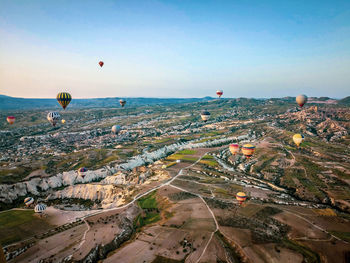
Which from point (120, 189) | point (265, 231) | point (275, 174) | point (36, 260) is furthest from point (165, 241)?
point (275, 174)

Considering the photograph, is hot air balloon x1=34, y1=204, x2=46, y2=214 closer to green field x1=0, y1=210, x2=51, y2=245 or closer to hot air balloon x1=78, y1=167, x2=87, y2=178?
green field x1=0, y1=210, x2=51, y2=245

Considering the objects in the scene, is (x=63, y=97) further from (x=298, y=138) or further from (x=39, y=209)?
(x=298, y=138)

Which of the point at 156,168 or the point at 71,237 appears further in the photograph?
the point at 156,168

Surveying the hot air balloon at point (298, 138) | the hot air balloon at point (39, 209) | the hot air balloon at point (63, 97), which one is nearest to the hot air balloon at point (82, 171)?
the hot air balloon at point (39, 209)

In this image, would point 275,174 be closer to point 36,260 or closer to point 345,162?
point 345,162

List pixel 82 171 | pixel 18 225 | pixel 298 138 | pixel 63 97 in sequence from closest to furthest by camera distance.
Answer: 1. pixel 18 225
2. pixel 63 97
3. pixel 82 171
4. pixel 298 138

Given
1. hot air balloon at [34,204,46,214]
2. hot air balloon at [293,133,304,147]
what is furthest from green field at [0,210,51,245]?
hot air balloon at [293,133,304,147]

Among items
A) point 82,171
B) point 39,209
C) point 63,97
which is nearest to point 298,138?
point 82,171

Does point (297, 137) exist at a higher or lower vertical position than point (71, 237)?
higher
